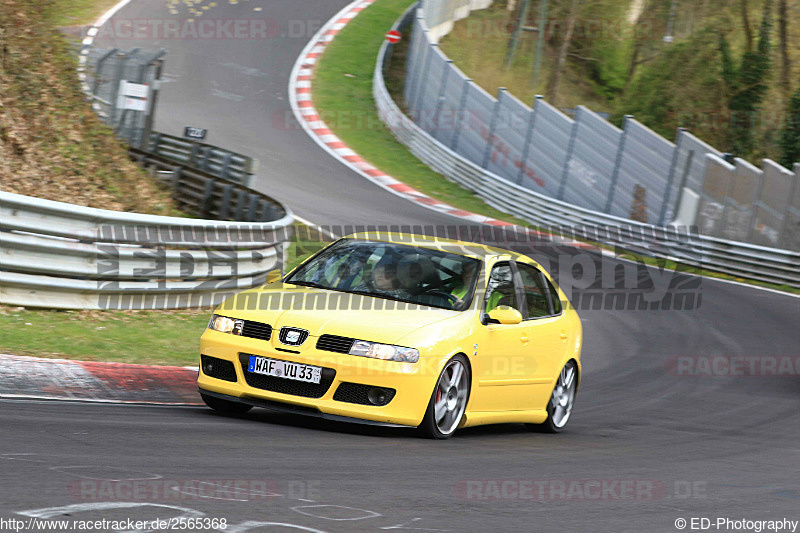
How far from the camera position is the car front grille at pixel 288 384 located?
24.1ft

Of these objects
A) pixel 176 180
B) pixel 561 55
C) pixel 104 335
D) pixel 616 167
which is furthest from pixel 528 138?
pixel 104 335

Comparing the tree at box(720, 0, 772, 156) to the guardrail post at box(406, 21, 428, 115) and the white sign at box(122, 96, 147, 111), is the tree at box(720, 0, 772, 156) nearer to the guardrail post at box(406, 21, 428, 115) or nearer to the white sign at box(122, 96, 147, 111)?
the guardrail post at box(406, 21, 428, 115)

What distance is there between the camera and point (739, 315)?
1839cm

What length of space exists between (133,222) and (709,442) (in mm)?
6039

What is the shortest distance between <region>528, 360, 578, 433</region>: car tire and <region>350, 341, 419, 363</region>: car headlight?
93.0 inches

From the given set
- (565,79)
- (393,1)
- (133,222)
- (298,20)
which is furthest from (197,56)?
(133,222)

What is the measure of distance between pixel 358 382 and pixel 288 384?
0.48m

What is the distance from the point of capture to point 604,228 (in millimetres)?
24547

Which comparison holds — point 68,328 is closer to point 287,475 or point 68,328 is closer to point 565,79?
point 287,475

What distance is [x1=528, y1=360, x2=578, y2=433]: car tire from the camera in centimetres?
940

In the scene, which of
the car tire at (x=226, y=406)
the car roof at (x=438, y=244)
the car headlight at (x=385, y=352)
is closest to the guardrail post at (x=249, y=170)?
the car roof at (x=438, y=244)

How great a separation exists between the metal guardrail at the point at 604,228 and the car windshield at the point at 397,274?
1554cm

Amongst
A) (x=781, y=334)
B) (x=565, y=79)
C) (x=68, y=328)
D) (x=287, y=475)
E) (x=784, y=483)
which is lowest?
(x=565, y=79)

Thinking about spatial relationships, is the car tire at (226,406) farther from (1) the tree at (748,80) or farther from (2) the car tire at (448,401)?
(1) the tree at (748,80)
